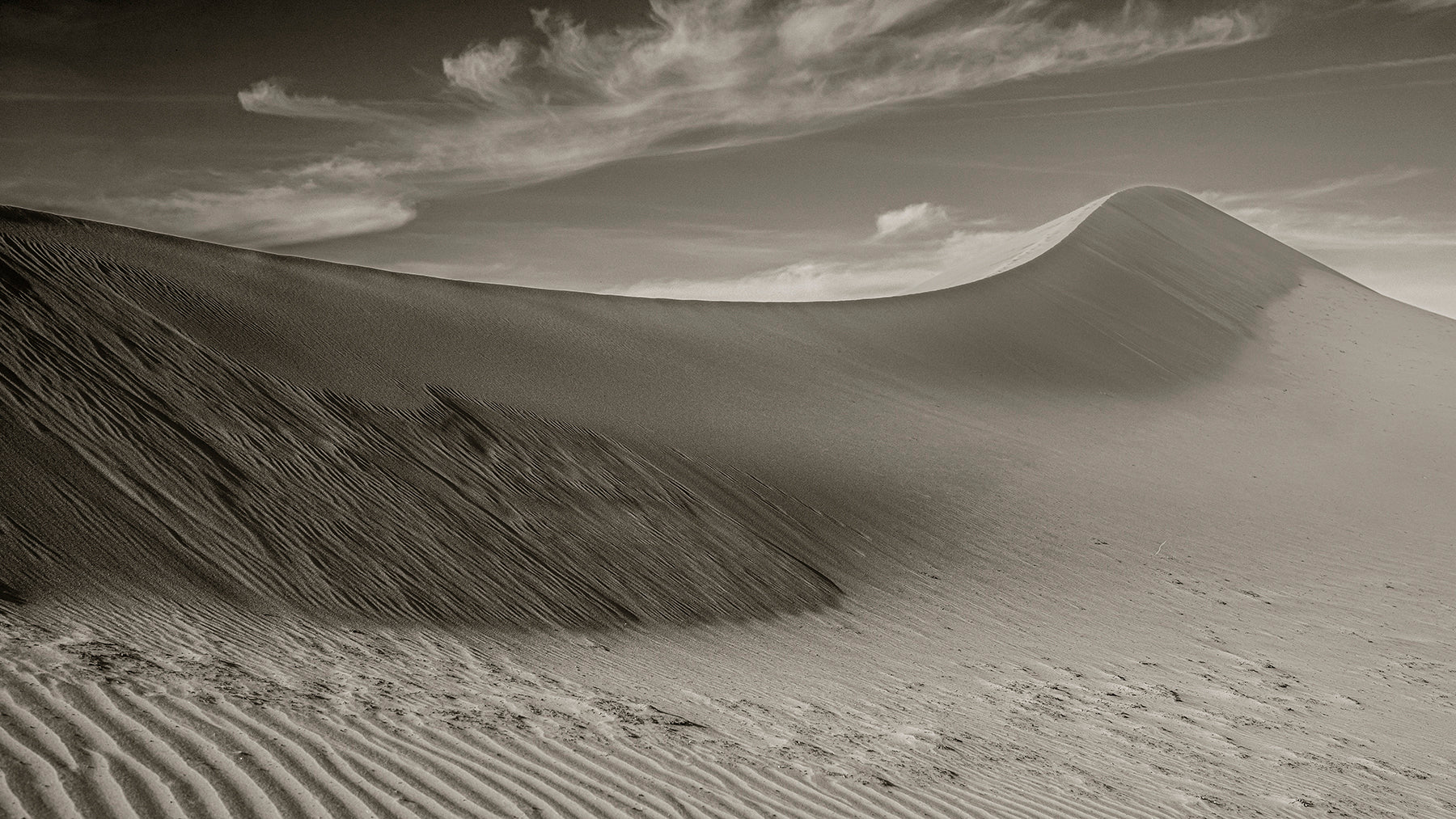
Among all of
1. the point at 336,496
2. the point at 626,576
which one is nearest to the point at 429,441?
the point at 336,496

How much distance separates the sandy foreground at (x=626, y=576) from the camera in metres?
4.47

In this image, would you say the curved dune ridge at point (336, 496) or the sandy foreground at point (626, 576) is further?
the curved dune ridge at point (336, 496)

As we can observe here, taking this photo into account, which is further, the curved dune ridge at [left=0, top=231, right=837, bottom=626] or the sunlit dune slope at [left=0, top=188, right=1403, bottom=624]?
the sunlit dune slope at [left=0, top=188, right=1403, bottom=624]

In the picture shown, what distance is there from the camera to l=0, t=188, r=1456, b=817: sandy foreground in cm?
447

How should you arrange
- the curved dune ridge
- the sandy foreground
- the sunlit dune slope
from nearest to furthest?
1. the sandy foreground
2. the curved dune ridge
3. the sunlit dune slope

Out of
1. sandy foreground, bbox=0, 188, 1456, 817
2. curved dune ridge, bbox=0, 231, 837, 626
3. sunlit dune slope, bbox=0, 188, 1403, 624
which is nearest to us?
sandy foreground, bbox=0, 188, 1456, 817

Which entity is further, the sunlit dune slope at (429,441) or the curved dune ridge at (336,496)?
the sunlit dune slope at (429,441)

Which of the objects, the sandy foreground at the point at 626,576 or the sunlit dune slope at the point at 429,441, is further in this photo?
the sunlit dune slope at the point at 429,441

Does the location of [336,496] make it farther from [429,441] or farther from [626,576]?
[626,576]

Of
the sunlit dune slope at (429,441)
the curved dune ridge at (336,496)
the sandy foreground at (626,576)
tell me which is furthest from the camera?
the sunlit dune slope at (429,441)

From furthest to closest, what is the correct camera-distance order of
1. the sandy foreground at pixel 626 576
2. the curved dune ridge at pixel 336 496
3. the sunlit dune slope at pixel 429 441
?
1. the sunlit dune slope at pixel 429 441
2. the curved dune ridge at pixel 336 496
3. the sandy foreground at pixel 626 576

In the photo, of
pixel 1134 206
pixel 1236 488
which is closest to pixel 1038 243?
pixel 1134 206

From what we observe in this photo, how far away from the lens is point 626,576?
8.53 metres

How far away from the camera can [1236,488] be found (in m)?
15.2
